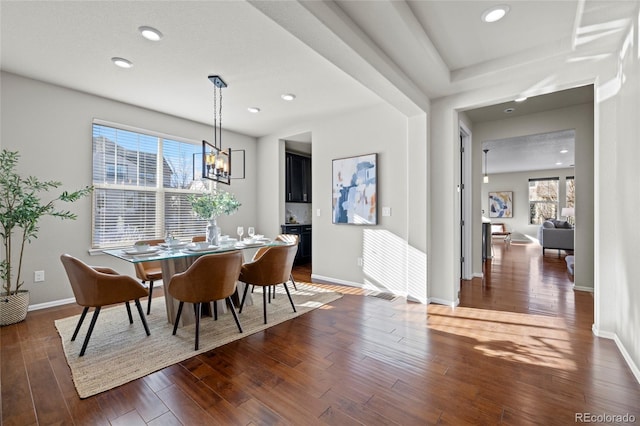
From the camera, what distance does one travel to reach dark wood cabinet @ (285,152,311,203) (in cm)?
598

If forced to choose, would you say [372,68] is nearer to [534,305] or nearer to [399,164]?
[399,164]

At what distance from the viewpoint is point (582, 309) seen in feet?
10.9

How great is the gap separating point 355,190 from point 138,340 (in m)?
3.17

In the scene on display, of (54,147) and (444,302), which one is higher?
(54,147)

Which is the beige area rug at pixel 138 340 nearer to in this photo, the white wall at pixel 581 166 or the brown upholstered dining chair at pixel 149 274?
the brown upholstered dining chair at pixel 149 274

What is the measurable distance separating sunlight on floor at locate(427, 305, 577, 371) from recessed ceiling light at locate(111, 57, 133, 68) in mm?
4022

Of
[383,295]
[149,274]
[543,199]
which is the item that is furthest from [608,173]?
[543,199]

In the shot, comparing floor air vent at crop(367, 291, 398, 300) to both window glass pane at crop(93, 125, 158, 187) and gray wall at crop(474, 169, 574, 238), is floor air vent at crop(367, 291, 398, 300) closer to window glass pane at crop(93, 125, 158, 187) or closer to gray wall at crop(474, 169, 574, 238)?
window glass pane at crop(93, 125, 158, 187)

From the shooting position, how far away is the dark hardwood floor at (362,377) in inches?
64.8

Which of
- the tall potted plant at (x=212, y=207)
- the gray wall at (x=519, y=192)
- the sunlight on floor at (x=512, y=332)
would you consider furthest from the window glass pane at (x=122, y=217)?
the gray wall at (x=519, y=192)

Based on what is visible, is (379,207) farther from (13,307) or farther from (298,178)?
(13,307)

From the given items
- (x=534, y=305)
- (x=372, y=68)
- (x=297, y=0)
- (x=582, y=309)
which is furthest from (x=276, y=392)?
(x=582, y=309)

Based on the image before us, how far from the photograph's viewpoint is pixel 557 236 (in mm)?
7160

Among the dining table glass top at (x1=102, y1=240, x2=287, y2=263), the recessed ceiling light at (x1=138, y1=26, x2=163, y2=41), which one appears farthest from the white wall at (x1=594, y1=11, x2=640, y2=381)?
the recessed ceiling light at (x1=138, y1=26, x2=163, y2=41)
